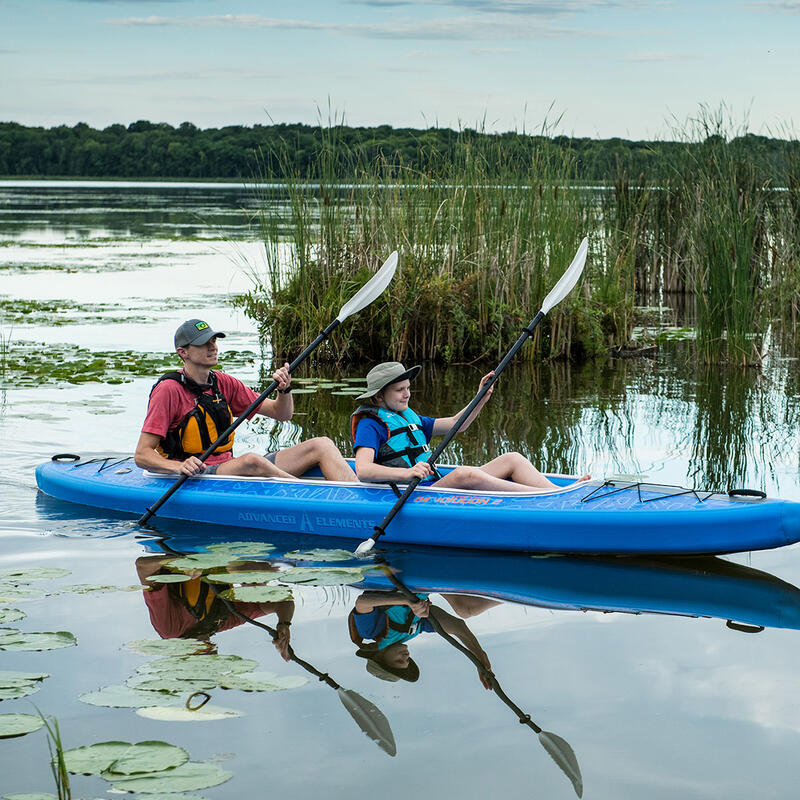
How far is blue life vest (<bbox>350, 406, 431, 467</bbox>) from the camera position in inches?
214

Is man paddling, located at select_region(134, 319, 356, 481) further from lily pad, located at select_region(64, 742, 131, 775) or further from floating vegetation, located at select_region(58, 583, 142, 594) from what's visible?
lily pad, located at select_region(64, 742, 131, 775)

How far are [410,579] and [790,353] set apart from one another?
7245mm

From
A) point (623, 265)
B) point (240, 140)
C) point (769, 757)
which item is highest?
point (240, 140)

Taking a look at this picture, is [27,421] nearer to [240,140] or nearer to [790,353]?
[790,353]

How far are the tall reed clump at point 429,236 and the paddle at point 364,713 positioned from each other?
6355 millimetres

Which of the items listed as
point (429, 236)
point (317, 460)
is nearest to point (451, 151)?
point (429, 236)

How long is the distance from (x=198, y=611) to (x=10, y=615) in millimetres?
682

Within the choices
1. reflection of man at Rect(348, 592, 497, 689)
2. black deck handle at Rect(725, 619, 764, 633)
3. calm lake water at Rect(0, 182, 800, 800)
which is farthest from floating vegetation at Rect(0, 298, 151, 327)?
black deck handle at Rect(725, 619, 764, 633)

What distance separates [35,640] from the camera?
153 inches

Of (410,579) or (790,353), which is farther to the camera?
(790,353)

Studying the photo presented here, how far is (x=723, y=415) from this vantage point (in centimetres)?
827

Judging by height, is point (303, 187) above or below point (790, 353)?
above

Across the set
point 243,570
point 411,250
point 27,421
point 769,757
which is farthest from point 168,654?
point 411,250

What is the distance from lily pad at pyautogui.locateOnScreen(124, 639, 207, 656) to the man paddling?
1811mm
